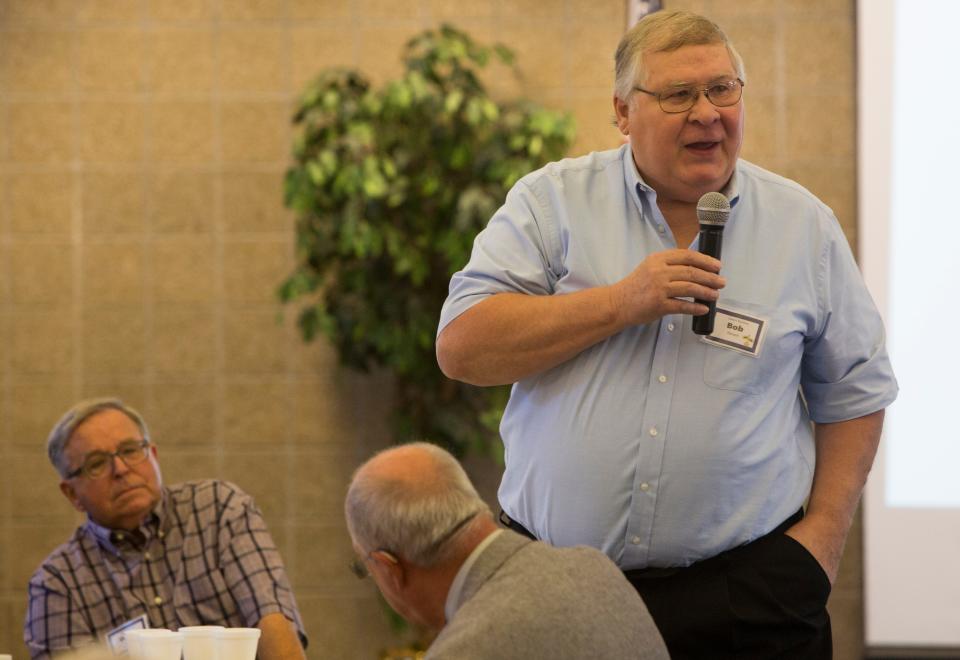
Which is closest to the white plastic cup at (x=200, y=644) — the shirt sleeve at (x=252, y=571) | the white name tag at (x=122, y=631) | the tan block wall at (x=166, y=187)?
the white name tag at (x=122, y=631)

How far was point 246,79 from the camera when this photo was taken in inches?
181

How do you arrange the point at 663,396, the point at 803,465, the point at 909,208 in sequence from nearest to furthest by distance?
the point at 663,396
the point at 803,465
the point at 909,208

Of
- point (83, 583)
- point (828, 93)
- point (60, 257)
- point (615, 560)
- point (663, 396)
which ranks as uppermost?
point (828, 93)

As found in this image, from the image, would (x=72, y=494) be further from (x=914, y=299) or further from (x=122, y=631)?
(x=914, y=299)

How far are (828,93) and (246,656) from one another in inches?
132

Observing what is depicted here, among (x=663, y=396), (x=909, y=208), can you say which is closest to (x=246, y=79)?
(x=909, y=208)

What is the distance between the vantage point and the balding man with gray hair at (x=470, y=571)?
4.69 ft

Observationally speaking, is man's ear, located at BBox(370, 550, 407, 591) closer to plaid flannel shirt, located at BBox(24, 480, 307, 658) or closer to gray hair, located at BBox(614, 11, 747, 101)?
gray hair, located at BBox(614, 11, 747, 101)

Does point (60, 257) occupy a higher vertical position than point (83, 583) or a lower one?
higher

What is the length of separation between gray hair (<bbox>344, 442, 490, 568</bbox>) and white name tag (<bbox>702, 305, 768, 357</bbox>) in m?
0.55

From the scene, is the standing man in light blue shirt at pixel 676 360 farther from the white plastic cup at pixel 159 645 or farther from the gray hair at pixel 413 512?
the white plastic cup at pixel 159 645

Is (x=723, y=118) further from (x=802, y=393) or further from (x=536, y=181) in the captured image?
(x=802, y=393)

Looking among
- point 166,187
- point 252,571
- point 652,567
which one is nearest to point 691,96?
point 652,567

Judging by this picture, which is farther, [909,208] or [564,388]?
[909,208]
